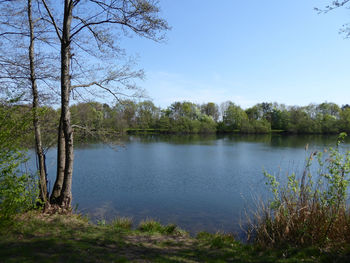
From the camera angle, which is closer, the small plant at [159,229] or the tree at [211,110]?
the small plant at [159,229]

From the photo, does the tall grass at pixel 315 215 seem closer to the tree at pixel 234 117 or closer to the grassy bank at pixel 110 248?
the grassy bank at pixel 110 248

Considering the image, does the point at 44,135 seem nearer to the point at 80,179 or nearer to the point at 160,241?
the point at 160,241

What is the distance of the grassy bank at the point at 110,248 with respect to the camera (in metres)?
4.05

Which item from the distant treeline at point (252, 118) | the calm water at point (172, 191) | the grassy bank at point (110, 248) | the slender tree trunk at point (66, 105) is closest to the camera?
the grassy bank at point (110, 248)

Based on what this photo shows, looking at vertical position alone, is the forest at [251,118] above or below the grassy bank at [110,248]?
above

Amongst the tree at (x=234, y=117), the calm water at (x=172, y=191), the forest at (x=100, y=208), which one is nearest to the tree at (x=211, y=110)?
the tree at (x=234, y=117)

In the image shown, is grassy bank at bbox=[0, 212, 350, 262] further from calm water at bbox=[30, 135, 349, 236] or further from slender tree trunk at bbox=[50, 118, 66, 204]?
calm water at bbox=[30, 135, 349, 236]

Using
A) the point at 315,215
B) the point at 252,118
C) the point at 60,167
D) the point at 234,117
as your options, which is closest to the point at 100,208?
the point at 60,167

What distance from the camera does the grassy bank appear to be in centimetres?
405

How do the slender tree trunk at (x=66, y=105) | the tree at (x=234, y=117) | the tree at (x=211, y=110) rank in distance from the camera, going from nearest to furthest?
the slender tree trunk at (x=66, y=105)
the tree at (x=234, y=117)
the tree at (x=211, y=110)

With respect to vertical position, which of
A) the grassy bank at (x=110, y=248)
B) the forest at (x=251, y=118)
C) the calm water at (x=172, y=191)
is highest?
the forest at (x=251, y=118)

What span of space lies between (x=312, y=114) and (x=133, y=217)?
78966 mm

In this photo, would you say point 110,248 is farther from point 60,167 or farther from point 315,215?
point 315,215

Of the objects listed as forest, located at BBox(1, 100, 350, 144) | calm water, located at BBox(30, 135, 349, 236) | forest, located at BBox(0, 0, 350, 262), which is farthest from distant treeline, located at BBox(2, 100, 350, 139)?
forest, located at BBox(0, 0, 350, 262)
